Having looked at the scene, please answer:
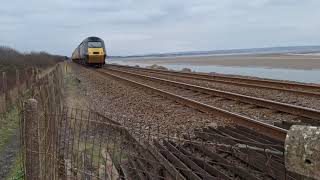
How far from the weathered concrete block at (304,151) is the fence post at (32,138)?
268cm

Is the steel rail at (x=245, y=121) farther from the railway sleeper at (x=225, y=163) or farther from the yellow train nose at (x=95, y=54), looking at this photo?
the yellow train nose at (x=95, y=54)

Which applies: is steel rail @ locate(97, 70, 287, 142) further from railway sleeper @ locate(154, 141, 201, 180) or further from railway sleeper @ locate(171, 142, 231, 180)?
railway sleeper @ locate(154, 141, 201, 180)

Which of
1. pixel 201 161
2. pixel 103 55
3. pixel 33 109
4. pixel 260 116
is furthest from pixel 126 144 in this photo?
pixel 103 55

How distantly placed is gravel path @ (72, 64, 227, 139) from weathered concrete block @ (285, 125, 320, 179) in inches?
210

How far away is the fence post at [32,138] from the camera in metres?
4.09

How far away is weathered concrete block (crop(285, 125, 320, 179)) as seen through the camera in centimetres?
201

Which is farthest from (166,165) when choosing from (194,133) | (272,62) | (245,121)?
(272,62)

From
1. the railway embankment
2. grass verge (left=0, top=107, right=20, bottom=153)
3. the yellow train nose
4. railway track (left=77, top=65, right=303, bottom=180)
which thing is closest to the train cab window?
the yellow train nose

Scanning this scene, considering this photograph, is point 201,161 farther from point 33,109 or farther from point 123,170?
point 33,109

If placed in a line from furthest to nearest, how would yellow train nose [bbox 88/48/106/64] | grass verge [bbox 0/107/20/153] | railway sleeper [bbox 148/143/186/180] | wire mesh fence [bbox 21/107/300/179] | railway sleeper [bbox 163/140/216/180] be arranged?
yellow train nose [bbox 88/48/106/64], grass verge [bbox 0/107/20/153], railway sleeper [bbox 148/143/186/180], railway sleeper [bbox 163/140/216/180], wire mesh fence [bbox 21/107/300/179]

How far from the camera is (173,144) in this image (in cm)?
736

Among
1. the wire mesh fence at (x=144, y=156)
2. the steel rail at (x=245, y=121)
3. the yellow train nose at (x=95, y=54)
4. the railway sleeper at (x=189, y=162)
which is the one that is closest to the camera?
the wire mesh fence at (x=144, y=156)

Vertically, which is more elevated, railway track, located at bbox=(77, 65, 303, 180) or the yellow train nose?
the yellow train nose

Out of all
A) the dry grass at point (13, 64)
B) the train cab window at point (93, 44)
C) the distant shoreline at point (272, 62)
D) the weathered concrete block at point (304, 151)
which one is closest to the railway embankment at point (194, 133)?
the weathered concrete block at point (304, 151)
